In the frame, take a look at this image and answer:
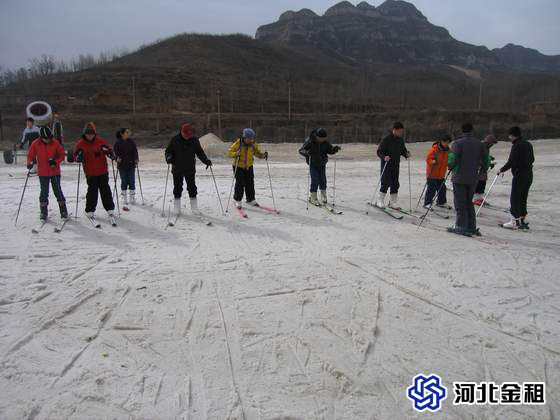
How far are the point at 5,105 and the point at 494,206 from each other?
156 feet

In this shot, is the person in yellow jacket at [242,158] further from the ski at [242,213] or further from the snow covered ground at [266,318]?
the snow covered ground at [266,318]

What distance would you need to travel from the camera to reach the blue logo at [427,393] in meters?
3.35

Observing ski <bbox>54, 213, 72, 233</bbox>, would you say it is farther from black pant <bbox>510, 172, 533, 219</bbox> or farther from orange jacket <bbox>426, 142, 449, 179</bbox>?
black pant <bbox>510, 172, 533, 219</bbox>

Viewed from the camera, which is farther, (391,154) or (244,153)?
(391,154)

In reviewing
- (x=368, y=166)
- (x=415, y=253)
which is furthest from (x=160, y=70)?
(x=415, y=253)

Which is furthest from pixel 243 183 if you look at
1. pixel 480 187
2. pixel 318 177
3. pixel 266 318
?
pixel 480 187

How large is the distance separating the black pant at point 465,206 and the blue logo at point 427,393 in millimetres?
4605

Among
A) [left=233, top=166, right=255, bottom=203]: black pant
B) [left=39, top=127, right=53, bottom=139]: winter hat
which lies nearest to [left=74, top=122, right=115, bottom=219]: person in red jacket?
[left=39, top=127, right=53, bottom=139]: winter hat

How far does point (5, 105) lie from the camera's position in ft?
141

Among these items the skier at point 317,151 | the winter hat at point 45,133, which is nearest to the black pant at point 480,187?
the skier at point 317,151

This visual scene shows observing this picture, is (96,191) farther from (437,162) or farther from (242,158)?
(437,162)

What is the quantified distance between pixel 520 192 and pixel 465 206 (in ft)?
4.28

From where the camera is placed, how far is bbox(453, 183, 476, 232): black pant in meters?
7.57

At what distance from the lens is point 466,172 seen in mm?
7492
